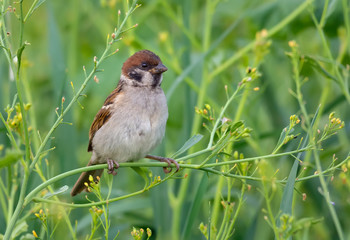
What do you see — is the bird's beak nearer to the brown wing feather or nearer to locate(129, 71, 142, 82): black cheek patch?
locate(129, 71, 142, 82): black cheek patch

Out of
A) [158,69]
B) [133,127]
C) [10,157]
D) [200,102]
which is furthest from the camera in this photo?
[200,102]

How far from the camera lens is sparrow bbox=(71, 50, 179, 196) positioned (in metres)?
2.51

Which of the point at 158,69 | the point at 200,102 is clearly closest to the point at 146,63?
the point at 158,69

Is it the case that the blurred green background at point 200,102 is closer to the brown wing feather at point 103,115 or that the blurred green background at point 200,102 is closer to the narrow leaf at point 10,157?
the brown wing feather at point 103,115

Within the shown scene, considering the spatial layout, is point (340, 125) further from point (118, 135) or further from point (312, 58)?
point (118, 135)

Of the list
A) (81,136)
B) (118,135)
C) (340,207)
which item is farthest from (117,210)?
(340,207)

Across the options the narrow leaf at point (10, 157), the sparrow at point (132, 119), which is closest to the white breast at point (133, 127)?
the sparrow at point (132, 119)

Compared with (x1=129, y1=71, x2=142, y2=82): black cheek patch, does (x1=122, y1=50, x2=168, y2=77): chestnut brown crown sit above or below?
above

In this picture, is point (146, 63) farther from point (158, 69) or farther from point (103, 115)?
point (103, 115)

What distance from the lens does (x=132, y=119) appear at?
100 inches

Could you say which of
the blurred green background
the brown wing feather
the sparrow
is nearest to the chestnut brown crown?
the sparrow

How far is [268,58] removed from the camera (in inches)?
151

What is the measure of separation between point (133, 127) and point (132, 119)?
41 millimetres

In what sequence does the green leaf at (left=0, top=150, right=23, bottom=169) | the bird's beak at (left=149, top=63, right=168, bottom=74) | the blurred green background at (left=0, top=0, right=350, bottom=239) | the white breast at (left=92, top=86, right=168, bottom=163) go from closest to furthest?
the green leaf at (left=0, top=150, right=23, bottom=169) < the white breast at (left=92, top=86, right=168, bottom=163) < the bird's beak at (left=149, top=63, right=168, bottom=74) < the blurred green background at (left=0, top=0, right=350, bottom=239)
